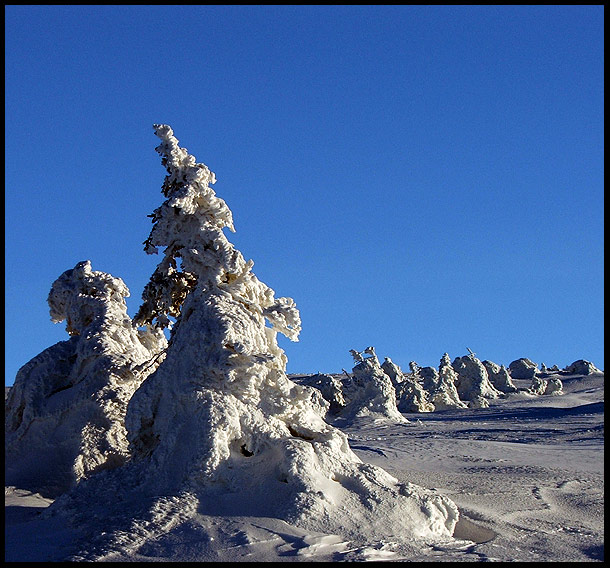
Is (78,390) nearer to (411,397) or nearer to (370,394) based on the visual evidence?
(370,394)

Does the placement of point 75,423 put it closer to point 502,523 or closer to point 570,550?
point 502,523

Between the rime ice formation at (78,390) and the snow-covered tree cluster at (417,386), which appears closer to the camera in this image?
the rime ice formation at (78,390)

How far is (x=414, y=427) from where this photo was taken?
17984 millimetres

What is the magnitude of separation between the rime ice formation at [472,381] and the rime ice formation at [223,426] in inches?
855

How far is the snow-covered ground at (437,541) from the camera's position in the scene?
552 cm

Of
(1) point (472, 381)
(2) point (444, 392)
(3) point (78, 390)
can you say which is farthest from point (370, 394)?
(3) point (78, 390)

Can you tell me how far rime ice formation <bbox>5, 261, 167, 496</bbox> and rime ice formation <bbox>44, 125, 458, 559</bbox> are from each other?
4.67 ft

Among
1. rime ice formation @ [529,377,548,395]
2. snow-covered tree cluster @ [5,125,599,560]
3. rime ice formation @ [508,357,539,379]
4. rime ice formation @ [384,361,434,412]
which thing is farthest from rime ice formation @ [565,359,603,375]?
snow-covered tree cluster @ [5,125,599,560]

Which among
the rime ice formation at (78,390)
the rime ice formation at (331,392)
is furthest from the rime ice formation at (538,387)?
the rime ice formation at (78,390)

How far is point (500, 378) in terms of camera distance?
107ft

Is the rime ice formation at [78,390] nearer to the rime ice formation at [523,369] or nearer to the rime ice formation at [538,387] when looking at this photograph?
the rime ice formation at [538,387]

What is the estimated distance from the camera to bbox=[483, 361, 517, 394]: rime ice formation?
31.9 m

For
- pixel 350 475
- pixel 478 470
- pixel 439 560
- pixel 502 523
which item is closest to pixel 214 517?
pixel 350 475

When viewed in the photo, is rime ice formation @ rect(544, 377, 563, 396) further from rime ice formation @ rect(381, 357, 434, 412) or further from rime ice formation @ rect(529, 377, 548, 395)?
rime ice formation @ rect(381, 357, 434, 412)
